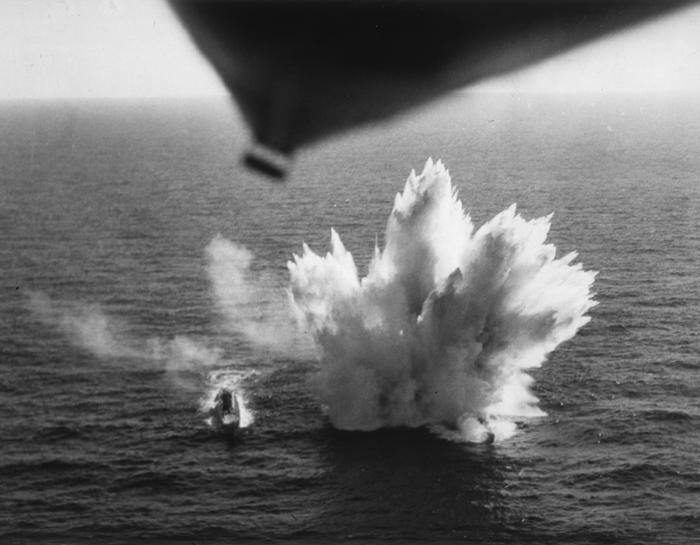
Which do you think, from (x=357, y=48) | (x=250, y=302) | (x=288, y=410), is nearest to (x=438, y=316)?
(x=288, y=410)

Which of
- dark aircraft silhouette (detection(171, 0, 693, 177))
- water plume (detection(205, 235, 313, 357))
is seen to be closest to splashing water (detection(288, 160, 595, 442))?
water plume (detection(205, 235, 313, 357))

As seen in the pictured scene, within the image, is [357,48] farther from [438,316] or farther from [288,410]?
[438,316]

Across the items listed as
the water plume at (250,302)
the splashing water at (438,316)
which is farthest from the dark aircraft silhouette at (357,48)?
the water plume at (250,302)

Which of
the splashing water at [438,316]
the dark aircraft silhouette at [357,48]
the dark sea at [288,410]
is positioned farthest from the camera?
the splashing water at [438,316]

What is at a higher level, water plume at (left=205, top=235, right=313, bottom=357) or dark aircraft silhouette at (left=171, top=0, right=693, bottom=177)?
water plume at (left=205, top=235, right=313, bottom=357)

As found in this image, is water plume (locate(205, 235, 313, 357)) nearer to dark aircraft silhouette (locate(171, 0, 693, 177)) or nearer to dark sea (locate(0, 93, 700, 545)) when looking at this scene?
dark sea (locate(0, 93, 700, 545))

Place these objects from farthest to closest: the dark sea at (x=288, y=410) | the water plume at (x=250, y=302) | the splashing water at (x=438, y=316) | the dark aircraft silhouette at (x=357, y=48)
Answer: the water plume at (x=250, y=302)
the splashing water at (x=438, y=316)
the dark sea at (x=288, y=410)
the dark aircraft silhouette at (x=357, y=48)

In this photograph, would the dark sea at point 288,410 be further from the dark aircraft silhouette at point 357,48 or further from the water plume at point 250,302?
the dark aircraft silhouette at point 357,48

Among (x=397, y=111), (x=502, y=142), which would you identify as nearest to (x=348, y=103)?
(x=397, y=111)
